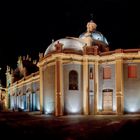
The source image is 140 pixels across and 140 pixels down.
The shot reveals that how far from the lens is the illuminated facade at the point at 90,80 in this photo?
36.8 m

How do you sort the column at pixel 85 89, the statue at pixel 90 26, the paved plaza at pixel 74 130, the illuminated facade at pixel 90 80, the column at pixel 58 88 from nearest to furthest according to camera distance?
the paved plaza at pixel 74 130 < the illuminated facade at pixel 90 80 < the column at pixel 58 88 < the column at pixel 85 89 < the statue at pixel 90 26

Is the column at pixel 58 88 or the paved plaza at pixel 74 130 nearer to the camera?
the paved plaza at pixel 74 130

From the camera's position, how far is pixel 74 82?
38.5 metres

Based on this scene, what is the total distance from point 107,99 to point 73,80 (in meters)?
4.87

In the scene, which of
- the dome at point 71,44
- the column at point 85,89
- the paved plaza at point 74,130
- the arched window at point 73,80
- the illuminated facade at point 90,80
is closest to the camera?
the paved plaza at point 74,130

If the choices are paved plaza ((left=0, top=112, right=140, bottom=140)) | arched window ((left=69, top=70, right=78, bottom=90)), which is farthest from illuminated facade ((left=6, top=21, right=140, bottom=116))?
paved plaza ((left=0, top=112, right=140, bottom=140))

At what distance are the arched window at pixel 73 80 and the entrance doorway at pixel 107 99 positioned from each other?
12.4 feet

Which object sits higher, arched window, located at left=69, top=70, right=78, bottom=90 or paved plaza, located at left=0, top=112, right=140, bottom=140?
arched window, located at left=69, top=70, right=78, bottom=90

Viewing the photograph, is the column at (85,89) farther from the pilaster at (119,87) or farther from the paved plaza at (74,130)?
the paved plaza at (74,130)

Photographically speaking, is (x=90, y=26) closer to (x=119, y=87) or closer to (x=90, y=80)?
(x=90, y=80)

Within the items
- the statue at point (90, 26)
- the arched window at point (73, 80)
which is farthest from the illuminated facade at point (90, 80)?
the statue at point (90, 26)

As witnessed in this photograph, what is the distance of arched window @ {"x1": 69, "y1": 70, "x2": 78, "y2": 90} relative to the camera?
126ft

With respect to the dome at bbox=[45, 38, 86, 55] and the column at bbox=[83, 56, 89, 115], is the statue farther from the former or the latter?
the column at bbox=[83, 56, 89, 115]

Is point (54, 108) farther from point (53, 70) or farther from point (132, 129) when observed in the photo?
point (132, 129)
